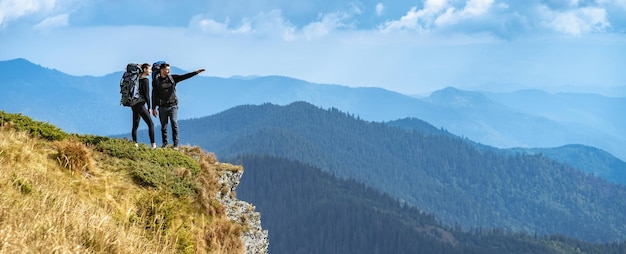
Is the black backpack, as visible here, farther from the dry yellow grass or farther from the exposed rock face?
the exposed rock face

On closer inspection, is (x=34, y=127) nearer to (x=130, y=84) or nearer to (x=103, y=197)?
(x=130, y=84)

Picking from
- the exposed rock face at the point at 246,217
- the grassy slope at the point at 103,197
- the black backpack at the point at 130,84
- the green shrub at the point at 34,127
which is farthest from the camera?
the exposed rock face at the point at 246,217

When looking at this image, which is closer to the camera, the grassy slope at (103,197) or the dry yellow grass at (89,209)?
the dry yellow grass at (89,209)

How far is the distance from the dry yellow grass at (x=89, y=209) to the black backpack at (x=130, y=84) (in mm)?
2359

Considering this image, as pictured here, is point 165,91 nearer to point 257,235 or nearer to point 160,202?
point 257,235

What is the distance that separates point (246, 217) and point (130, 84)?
6364 millimetres

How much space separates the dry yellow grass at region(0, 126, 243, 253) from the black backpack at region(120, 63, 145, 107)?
236cm

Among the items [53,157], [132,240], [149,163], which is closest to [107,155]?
[149,163]

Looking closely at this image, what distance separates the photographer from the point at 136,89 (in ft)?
61.9

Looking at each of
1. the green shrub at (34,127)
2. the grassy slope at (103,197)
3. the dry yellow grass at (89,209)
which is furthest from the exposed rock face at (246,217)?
the green shrub at (34,127)

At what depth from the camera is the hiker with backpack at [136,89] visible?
1862 cm

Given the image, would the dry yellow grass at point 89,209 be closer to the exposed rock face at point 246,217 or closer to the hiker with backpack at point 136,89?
the exposed rock face at point 246,217

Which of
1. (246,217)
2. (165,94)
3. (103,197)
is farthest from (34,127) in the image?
(246,217)

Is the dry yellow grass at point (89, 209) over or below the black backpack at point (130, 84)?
below
